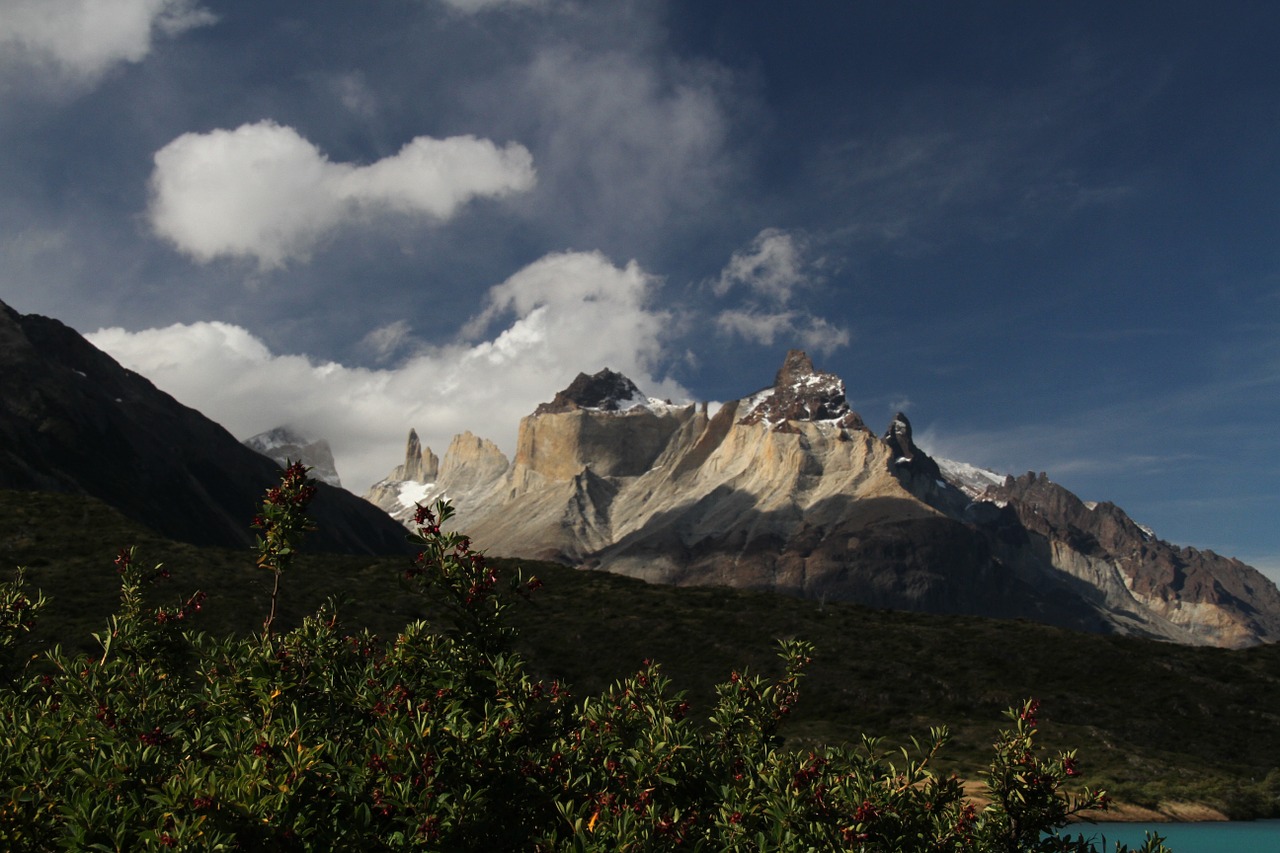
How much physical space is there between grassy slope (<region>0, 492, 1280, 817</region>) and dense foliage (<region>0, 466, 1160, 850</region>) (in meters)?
33.5

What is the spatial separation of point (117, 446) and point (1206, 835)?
14432 centimetres

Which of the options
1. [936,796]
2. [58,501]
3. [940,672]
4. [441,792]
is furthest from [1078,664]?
[58,501]

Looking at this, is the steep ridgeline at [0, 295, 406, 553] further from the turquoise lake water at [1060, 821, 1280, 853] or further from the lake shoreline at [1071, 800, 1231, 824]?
the turquoise lake water at [1060, 821, 1280, 853]

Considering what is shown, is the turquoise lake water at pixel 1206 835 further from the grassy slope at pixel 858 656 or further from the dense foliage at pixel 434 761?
the dense foliage at pixel 434 761

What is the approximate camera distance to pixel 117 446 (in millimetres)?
137250

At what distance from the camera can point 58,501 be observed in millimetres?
67438

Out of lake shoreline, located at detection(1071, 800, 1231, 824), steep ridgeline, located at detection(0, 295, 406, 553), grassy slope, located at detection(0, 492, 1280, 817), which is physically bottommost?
lake shoreline, located at detection(1071, 800, 1231, 824)

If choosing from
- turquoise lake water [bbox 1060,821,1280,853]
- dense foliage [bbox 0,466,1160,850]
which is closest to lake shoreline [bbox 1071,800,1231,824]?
turquoise lake water [bbox 1060,821,1280,853]

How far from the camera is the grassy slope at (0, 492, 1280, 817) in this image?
157ft

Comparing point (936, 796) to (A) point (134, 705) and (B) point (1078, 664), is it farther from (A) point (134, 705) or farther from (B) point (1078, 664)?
(B) point (1078, 664)

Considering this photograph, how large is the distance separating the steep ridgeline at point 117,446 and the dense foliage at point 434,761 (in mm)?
99553

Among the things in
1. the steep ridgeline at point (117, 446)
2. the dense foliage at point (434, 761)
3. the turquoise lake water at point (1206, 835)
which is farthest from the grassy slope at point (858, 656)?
the steep ridgeline at point (117, 446)

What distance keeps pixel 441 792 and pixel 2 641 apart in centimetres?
778

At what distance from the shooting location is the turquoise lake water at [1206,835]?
1260 inches
